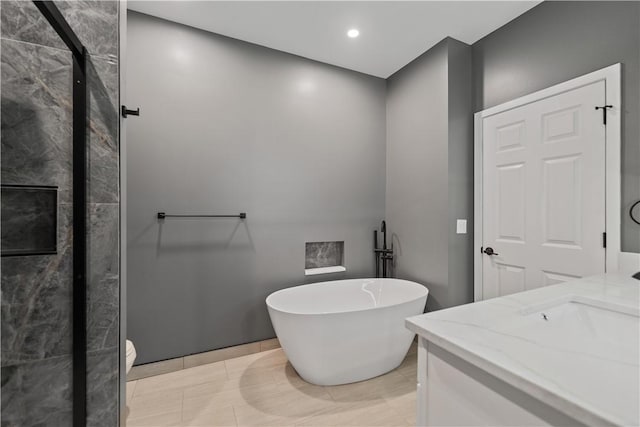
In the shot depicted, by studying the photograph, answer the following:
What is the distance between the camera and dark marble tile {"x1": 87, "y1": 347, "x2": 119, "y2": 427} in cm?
102

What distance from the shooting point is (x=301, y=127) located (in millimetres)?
2682

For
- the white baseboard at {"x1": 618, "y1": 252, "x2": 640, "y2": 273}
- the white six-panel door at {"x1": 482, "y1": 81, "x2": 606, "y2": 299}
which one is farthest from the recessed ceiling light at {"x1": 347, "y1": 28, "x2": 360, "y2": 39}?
the white baseboard at {"x1": 618, "y1": 252, "x2": 640, "y2": 273}

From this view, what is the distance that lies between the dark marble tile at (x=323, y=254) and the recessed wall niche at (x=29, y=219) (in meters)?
2.01

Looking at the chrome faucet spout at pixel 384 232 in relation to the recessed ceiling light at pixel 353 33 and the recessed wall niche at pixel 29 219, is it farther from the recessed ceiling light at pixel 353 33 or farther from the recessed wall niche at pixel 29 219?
the recessed wall niche at pixel 29 219

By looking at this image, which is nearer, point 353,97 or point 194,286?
point 194,286

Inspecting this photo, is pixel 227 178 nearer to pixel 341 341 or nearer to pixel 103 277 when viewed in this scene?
pixel 103 277

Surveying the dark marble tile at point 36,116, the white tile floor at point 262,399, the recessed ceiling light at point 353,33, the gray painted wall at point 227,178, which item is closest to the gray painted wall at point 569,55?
the recessed ceiling light at point 353,33

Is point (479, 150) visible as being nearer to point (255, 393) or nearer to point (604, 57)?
point (604, 57)

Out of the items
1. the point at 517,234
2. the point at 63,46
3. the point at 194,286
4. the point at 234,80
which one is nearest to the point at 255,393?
the point at 194,286

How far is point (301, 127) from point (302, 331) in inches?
70.7

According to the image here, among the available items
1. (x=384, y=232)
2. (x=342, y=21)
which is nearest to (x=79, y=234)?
(x=342, y=21)

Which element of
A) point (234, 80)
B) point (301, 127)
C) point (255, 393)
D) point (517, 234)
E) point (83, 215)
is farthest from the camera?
point (301, 127)

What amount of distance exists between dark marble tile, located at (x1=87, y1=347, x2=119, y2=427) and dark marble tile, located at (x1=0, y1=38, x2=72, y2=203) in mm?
588

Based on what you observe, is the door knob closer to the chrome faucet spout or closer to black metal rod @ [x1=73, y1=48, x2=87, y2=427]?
the chrome faucet spout
